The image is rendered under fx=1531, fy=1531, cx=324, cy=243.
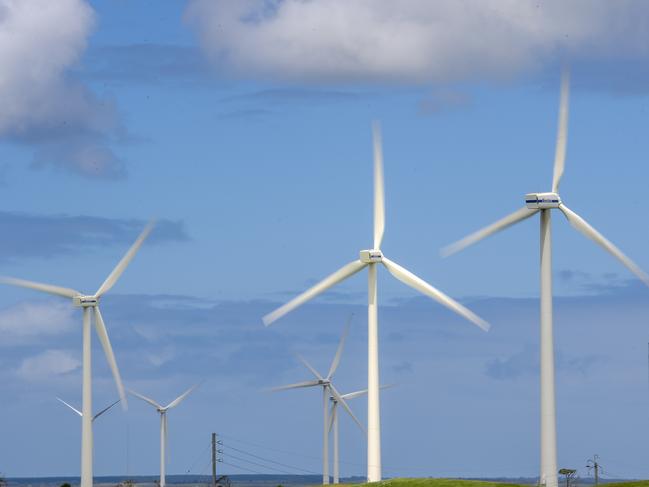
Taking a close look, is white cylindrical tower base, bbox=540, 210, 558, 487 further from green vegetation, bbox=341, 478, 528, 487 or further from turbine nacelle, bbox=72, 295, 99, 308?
turbine nacelle, bbox=72, 295, 99, 308

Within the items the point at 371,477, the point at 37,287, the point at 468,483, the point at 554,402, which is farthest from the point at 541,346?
the point at 37,287

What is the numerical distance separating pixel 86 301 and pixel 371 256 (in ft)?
137

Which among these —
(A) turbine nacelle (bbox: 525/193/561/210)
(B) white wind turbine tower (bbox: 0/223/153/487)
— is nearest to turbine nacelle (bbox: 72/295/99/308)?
(B) white wind turbine tower (bbox: 0/223/153/487)

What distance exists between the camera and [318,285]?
14812 cm

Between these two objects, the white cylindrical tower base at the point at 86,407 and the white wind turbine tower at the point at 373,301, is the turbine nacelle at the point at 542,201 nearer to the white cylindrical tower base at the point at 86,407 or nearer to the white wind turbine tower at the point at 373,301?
the white wind turbine tower at the point at 373,301

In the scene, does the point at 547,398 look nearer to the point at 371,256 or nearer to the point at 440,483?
the point at 440,483

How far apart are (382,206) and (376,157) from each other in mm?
5455

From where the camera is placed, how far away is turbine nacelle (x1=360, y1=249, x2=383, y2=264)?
150 metres

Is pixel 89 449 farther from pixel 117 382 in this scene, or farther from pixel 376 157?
pixel 376 157

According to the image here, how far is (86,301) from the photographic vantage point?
17600 centimetres

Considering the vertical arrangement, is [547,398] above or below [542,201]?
below

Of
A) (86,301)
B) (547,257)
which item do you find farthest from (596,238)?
(86,301)

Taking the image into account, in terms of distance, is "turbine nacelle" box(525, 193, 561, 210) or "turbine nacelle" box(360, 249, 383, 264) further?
"turbine nacelle" box(360, 249, 383, 264)

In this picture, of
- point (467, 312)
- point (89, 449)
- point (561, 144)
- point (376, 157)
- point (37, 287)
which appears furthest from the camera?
point (89, 449)
